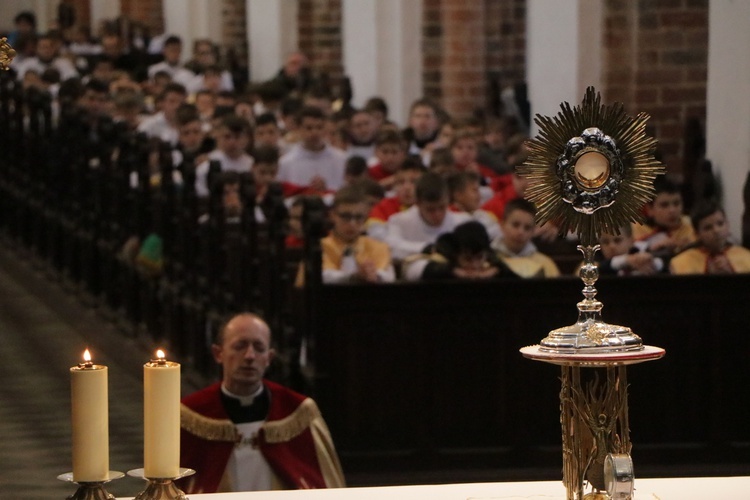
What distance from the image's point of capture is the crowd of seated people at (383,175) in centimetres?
706

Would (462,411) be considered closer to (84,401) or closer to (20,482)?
(20,482)

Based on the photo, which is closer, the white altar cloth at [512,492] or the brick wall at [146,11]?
the white altar cloth at [512,492]

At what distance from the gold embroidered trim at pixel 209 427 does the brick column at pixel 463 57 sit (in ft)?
29.3

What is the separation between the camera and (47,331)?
9.52 metres

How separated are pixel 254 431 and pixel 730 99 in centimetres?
488

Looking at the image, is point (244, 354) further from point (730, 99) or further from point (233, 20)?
point (233, 20)

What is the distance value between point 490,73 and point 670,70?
13.3 ft

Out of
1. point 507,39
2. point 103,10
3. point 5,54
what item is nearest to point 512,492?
point 5,54

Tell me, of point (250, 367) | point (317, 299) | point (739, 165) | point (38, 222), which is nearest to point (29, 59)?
point (38, 222)

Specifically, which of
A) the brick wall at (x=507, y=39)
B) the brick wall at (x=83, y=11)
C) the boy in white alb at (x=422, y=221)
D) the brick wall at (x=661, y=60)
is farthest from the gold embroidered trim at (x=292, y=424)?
the brick wall at (x=83, y=11)

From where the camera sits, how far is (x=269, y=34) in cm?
1748

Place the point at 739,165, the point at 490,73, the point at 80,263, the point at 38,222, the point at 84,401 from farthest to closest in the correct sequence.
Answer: the point at 490,73 → the point at 38,222 → the point at 80,263 → the point at 739,165 → the point at 84,401

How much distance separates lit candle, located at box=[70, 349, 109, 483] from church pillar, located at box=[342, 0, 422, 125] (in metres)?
11.4

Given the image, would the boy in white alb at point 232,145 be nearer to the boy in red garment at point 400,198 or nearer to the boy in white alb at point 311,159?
the boy in white alb at point 311,159
